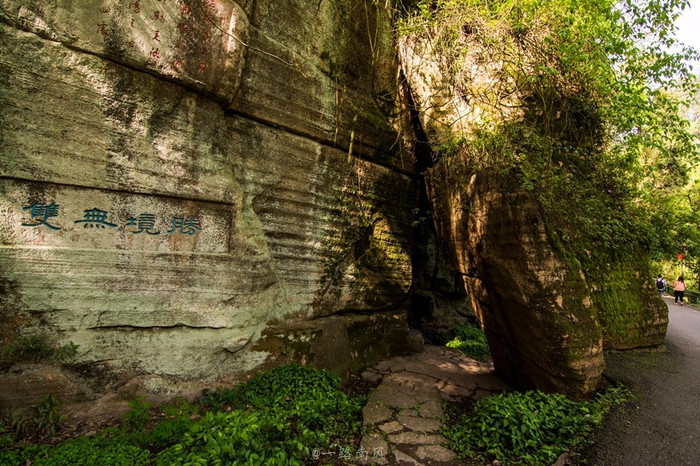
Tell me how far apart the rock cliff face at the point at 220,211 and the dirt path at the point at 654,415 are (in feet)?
1.47

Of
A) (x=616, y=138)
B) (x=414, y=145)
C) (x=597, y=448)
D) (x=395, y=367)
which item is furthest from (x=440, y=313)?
(x=597, y=448)

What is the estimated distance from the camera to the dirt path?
3059mm

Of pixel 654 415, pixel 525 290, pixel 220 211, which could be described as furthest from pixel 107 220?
pixel 654 415

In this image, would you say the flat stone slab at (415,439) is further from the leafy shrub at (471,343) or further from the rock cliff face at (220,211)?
the leafy shrub at (471,343)

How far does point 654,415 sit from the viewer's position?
3.64 meters

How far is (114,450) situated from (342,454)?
198 cm

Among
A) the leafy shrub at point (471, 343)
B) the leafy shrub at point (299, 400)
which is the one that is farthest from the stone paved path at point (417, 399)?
the leafy shrub at point (471, 343)

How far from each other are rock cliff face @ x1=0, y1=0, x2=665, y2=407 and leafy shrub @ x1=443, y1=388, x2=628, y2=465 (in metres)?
0.30

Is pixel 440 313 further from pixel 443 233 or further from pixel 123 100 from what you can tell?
pixel 123 100

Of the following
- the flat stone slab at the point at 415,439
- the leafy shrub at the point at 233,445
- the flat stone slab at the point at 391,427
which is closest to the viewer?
the leafy shrub at the point at 233,445

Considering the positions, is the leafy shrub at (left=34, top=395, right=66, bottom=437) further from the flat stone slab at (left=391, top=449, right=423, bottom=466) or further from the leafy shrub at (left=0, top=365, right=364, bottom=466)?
the flat stone slab at (left=391, top=449, right=423, bottom=466)

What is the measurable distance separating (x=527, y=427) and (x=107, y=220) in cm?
474

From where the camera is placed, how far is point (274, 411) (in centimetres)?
379

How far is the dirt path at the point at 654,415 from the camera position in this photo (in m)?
3.06
